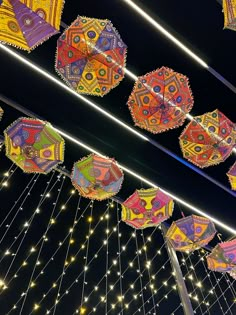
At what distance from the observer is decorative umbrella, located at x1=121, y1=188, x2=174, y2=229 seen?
134 inches

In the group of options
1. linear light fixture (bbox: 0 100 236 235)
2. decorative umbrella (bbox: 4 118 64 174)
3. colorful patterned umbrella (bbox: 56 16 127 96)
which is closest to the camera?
colorful patterned umbrella (bbox: 56 16 127 96)

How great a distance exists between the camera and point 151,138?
13.7ft

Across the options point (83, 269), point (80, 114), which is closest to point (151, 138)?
point (80, 114)

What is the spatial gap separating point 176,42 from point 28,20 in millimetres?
1895

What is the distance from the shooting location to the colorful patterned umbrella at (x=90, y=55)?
2.39 m

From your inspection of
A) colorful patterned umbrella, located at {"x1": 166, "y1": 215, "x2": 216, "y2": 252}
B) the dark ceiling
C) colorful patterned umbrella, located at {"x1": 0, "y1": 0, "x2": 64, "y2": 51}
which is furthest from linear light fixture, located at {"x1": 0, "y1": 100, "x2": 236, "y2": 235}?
colorful patterned umbrella, located at {"x1": 0, "y1": 0, "x2": 64, "y2": 51}

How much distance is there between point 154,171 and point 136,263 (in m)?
1.80

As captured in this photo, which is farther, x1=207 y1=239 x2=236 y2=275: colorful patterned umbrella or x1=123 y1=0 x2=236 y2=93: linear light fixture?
x1=207 y1=239 x2=236 y2=275: colorful patterned umbrella

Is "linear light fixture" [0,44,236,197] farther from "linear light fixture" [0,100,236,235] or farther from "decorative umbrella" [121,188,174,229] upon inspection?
"decorative umbrella" [121,188,174,229]

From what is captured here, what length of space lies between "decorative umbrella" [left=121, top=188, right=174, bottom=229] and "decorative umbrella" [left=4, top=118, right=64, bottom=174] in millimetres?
1077

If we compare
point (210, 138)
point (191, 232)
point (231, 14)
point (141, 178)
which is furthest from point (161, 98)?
point (141, 178)

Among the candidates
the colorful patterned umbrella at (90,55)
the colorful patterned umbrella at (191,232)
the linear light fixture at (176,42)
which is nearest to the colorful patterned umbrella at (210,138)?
the linear light fixture at (176,42)

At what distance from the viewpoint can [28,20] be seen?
1899mm

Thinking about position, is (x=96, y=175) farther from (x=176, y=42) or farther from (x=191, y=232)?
(x=176, y=42)
